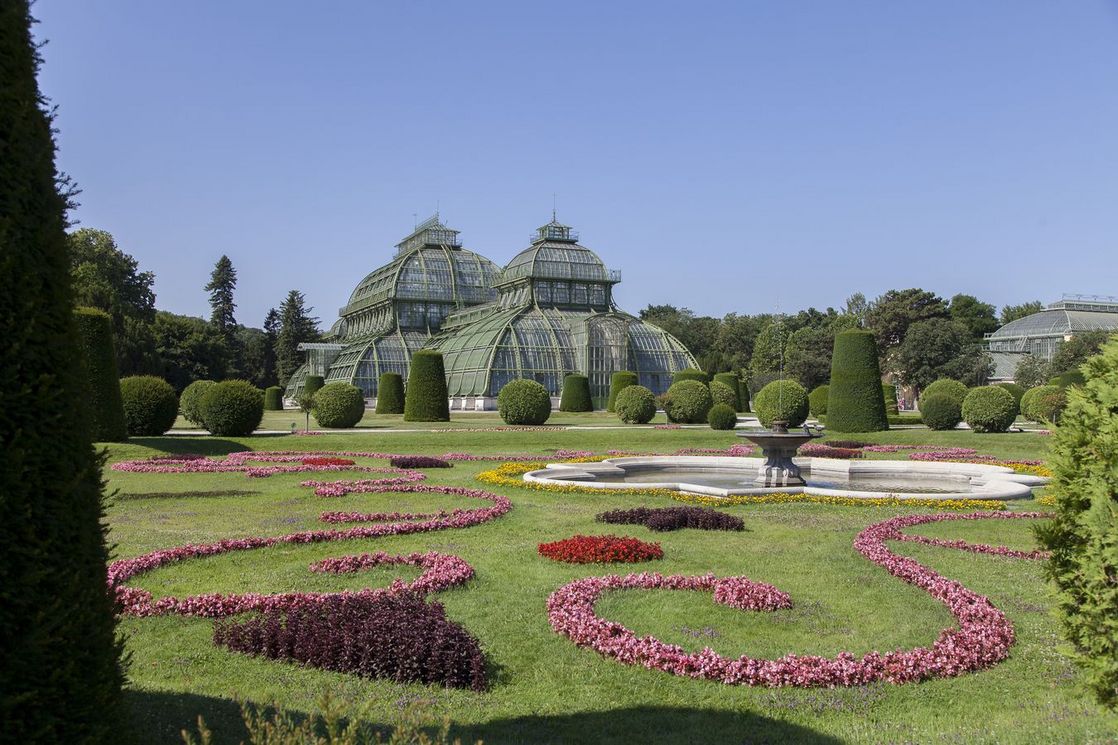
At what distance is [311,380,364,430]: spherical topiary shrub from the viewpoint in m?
35.5

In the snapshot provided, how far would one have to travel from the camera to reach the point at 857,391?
33406mm

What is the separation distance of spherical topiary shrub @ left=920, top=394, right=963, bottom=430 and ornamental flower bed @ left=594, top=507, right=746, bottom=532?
77.4 feet

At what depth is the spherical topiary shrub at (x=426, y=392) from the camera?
39312mm

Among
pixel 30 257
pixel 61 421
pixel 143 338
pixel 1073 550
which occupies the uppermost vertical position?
pixel 143 338

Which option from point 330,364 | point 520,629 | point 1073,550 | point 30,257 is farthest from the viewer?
point 330,364

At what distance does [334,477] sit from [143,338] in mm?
42992

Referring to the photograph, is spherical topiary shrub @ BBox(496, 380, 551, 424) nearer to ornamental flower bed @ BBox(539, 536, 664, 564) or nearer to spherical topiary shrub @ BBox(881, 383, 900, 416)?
spherical topiary shrub @ BBox(881, 383, 900, 416)

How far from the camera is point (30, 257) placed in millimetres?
3758

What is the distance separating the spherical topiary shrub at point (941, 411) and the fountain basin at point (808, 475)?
1304 centimetres

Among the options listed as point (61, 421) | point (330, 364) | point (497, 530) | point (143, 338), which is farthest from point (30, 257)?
point (330, 364)

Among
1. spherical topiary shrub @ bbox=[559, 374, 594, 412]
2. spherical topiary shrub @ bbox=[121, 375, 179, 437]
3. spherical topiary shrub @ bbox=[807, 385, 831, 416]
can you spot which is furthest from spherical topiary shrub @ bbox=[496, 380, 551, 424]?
spherical topiary shrub @ bbox=[807, 385, 831, 416]

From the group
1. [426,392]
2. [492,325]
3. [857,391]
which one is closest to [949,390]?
[857,391]

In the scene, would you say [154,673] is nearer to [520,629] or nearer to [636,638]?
[520,629]

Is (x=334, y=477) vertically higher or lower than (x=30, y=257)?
lower
